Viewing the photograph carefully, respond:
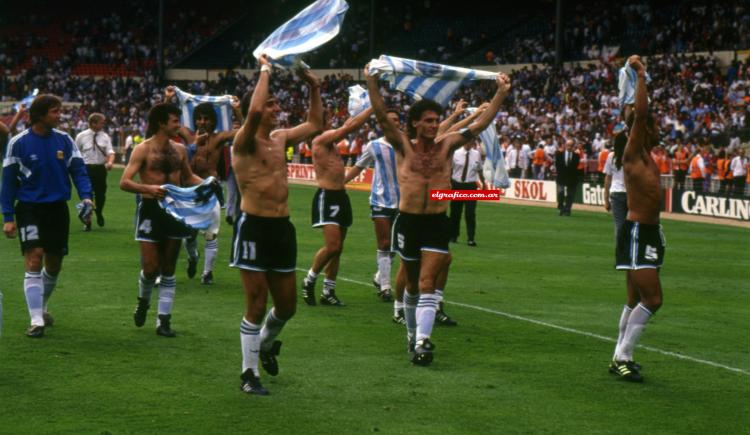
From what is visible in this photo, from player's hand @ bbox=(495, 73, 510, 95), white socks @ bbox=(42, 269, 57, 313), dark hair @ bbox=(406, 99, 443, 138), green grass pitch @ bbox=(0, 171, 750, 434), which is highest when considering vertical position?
player's hand @ bbox=(495, 73, 510, 95)

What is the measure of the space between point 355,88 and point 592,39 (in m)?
35.5

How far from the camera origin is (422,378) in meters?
9.18

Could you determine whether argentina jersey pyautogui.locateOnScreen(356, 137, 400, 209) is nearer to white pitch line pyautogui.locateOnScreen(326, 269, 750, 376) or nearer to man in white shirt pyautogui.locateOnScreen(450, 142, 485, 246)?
white pitch line pyautogui.locateOnScreen(326, 269, 750, 376)

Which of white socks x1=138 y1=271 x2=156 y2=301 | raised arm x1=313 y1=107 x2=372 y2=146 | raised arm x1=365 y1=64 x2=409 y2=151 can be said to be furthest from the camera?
white socks x1=138 y1=271 x2=156 y2=301

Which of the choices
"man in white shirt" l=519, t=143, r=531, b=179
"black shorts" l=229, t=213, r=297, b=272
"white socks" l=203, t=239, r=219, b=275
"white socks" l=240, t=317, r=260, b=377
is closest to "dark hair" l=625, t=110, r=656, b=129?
"black shorts" l=229, t=213, r=297, b=272

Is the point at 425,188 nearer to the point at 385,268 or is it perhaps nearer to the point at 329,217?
the point at 329,217

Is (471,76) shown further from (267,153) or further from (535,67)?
(535,67)

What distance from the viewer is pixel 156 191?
10102 millimetres

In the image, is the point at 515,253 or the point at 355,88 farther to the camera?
the point at 515,253

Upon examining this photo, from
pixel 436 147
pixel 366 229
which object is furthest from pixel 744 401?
pixel 366 229

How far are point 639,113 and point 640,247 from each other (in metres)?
1.05

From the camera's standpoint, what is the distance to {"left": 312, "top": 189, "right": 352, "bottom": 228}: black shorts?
1330cm

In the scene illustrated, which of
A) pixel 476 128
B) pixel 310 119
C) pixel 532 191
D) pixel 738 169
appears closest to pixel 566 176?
pixel 738 169

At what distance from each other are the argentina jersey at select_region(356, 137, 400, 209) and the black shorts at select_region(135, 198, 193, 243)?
2908 millimetres
